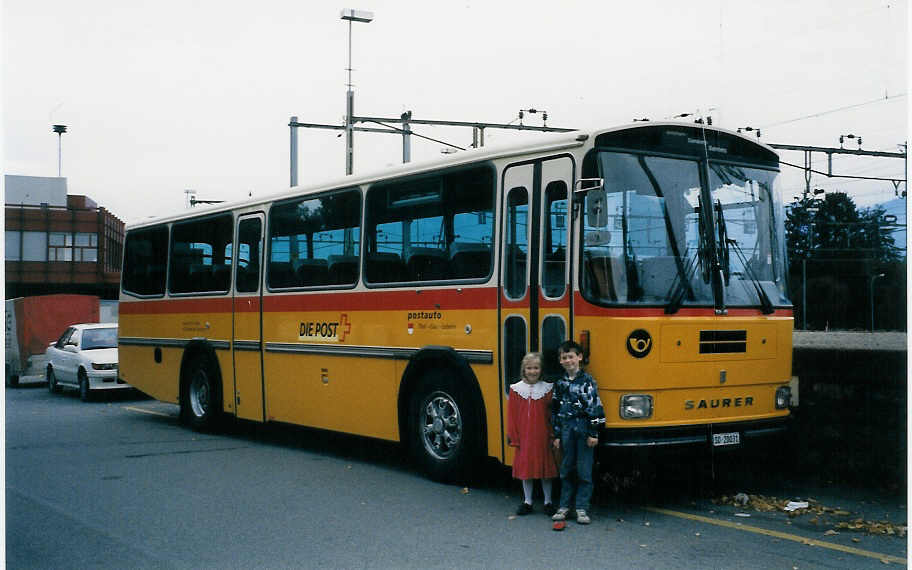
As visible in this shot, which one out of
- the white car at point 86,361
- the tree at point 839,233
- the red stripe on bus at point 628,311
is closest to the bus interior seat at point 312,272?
the red stripe on bus at point 628,311

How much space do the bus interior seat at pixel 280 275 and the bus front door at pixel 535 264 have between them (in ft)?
13.6

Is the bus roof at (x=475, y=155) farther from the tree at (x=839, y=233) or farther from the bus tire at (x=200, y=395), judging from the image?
the tree at (x=839, y=233)

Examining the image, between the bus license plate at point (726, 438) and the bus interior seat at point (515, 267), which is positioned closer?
the bus license plate at point (726, 438)

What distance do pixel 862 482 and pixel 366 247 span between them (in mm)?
5373

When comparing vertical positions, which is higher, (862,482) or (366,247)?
(366,247)

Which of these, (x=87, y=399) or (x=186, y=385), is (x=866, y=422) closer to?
(x=186, y=385)

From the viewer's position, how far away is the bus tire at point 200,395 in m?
14.4

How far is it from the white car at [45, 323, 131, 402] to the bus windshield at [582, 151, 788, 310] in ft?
45.6

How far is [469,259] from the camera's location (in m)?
9.61

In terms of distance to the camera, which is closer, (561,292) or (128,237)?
(561,292)

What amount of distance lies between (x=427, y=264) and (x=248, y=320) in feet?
13.7

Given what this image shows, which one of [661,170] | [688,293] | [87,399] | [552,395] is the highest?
[661,170]

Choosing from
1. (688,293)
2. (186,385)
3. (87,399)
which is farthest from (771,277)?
(87,399)

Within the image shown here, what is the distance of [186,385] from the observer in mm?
15227
